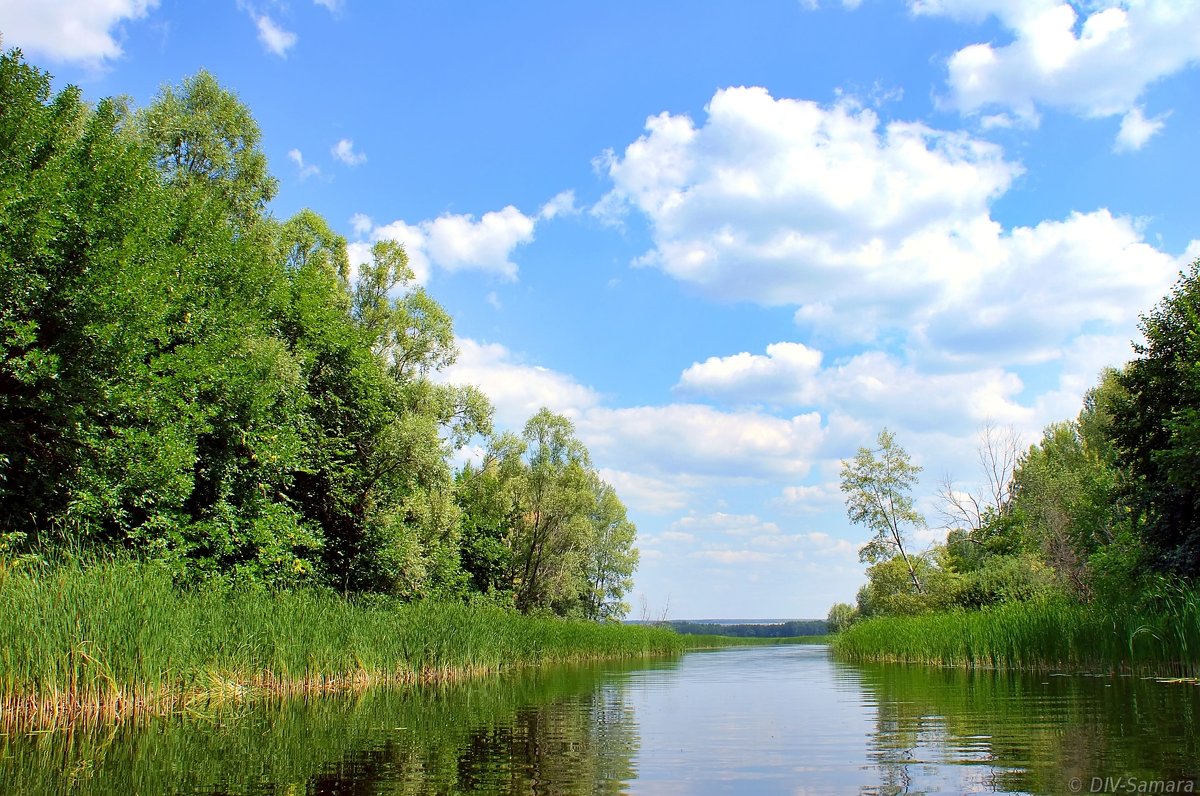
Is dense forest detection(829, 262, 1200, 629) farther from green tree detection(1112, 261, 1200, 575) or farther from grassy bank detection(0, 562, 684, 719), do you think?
grassy bank detection(0, 562, 684, 719)

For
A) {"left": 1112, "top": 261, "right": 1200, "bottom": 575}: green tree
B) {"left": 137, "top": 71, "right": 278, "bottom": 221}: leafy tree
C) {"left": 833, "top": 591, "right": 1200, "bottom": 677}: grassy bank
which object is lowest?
{"left": 833, "top": 591, "right": 1200, "bottom": 677}: grassy bank

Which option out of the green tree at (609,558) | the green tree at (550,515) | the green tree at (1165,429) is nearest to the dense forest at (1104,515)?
the green tree at (1165,429)

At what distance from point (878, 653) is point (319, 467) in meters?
28.7

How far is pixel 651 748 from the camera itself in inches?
408

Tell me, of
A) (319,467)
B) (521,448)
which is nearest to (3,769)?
(319,467)

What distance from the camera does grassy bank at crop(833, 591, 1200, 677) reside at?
708 inches

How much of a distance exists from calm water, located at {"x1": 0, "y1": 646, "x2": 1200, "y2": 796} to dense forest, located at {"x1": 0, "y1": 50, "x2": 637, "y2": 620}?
25.9ft

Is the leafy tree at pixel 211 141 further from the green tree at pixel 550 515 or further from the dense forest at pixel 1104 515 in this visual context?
the dense forest at pixel 1104 515

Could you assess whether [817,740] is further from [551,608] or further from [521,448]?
[551,608]

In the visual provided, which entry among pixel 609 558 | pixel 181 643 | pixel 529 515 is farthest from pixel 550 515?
pixel 181 643

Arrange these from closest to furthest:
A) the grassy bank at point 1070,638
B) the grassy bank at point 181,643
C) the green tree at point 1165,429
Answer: the grassy bank at point 181,643
the grassy bank at point 1070,638
the green tree at point 1165,429

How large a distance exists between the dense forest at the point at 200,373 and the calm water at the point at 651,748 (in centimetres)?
790

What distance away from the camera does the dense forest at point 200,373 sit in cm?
1930

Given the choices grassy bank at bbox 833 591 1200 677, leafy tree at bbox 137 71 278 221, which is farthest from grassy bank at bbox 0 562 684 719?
leafy tree at bbox 137 71 278 221
